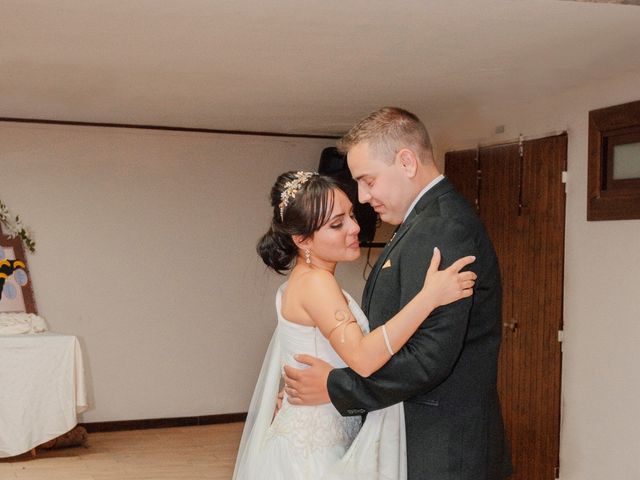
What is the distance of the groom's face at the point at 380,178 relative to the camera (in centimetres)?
232

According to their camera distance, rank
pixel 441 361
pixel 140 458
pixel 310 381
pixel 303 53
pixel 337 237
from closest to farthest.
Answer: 1. pixel 441 361
2. pixel 310 381
3. pixel 337 237
4. pixel 303 53
5. pixel 140 458

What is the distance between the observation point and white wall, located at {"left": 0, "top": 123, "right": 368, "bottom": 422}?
23.6 feet

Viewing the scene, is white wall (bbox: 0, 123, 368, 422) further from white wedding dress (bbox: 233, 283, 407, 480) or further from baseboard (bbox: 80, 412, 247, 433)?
white wedding dress (bbox: 233, 283, 407, 480)

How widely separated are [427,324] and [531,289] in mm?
3514

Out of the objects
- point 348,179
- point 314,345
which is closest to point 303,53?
point 314,345

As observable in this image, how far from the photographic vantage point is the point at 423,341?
84.7 inches

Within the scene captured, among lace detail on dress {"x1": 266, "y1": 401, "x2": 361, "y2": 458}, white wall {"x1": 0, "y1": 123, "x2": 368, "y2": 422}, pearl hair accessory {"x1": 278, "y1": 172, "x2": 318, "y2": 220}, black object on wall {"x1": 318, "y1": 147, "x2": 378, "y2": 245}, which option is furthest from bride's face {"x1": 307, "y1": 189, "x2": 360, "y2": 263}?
white wall {"x1": 0, "y1": 123, "x2": 368, "y2": 422}

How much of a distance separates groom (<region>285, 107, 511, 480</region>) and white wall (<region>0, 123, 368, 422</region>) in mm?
5228

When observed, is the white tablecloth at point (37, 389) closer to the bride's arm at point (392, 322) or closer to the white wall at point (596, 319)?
the white wall at point (596, 319)

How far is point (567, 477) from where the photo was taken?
517cm

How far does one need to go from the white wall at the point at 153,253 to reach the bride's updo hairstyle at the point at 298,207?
4.84 meters

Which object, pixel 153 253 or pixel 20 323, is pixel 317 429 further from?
pixel 153 253

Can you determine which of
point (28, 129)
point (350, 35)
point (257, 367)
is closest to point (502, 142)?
point (350, 35)

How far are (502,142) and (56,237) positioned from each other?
349 cm
